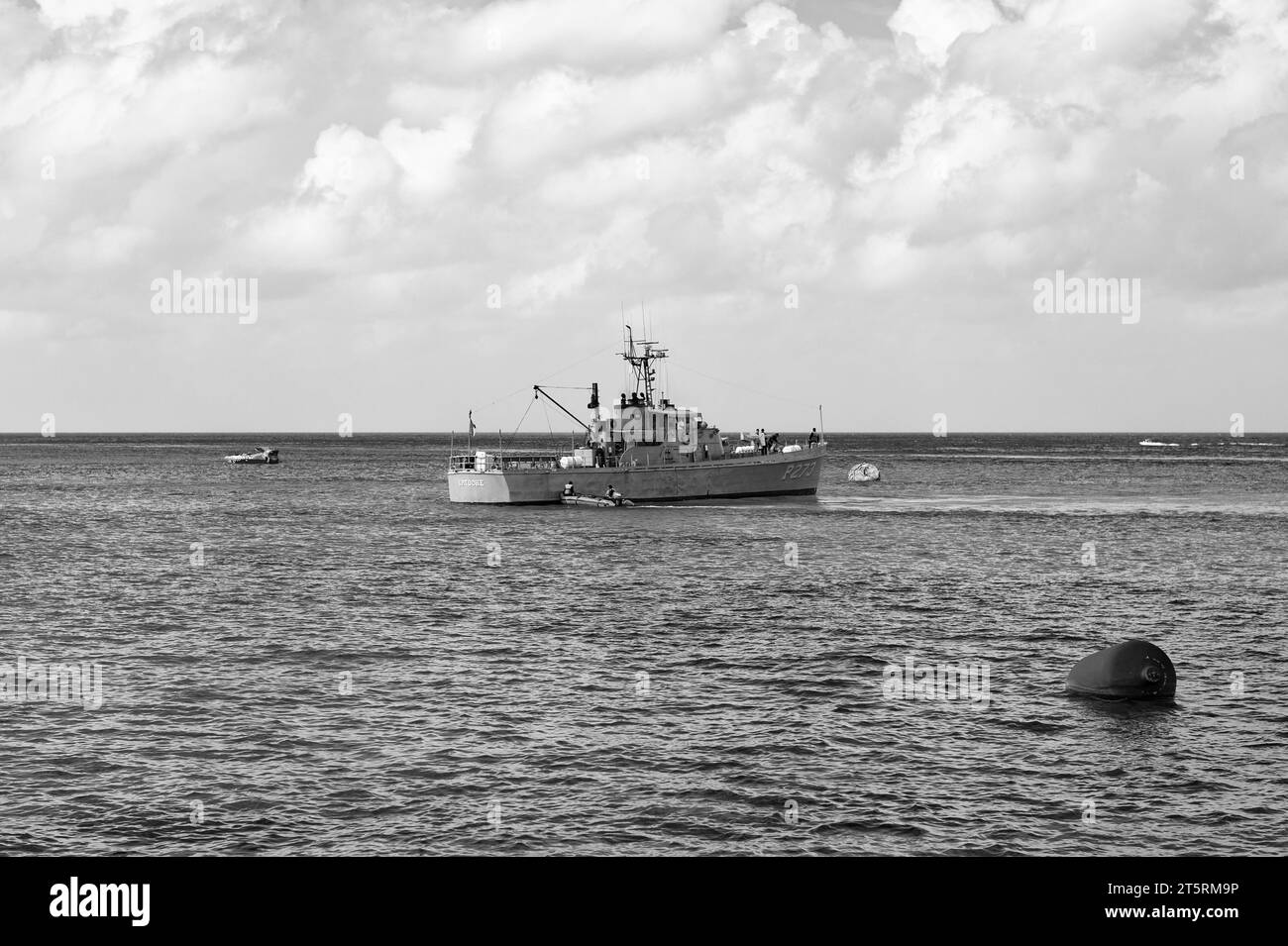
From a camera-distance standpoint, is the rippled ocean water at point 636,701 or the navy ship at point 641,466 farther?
the navy ship at point 641,466

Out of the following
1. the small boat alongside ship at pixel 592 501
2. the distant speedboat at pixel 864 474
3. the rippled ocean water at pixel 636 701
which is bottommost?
the rippled ocean water at pixel 636 701

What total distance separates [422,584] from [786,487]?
182 feet

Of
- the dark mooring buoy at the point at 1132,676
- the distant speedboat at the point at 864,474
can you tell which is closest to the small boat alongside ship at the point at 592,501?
the distant speedboat at the point at 864,474

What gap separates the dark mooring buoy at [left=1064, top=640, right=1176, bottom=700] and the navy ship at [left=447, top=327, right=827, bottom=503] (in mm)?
65823

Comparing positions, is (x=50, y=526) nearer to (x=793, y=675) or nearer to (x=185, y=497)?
(x=185, y=497)

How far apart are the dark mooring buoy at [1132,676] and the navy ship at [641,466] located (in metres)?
65.8

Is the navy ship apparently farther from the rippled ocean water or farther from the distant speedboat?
the distant speedboat

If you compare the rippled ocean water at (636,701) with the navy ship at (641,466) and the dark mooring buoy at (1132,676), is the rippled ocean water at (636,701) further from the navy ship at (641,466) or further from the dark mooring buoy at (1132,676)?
the navy ship at (641,466)

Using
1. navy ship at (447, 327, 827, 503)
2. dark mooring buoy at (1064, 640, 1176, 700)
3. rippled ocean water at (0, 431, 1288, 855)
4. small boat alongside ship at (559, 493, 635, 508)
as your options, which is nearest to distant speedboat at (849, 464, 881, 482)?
navy ship at (447, 327, 827, 503)

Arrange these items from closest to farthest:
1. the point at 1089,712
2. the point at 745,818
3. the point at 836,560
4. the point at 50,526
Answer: the point at 745,818, the point at 1089,712, the point at 836,560, the point at 50,526

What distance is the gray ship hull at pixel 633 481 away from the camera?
93312mm

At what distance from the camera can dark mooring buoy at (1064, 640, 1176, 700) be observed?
1097 inches
